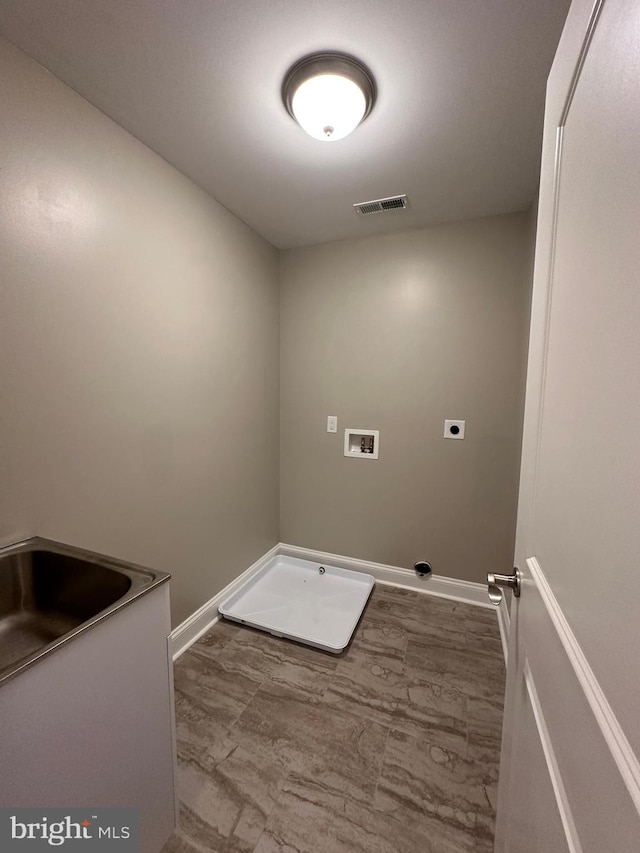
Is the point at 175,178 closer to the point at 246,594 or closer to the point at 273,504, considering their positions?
the point at 273,504

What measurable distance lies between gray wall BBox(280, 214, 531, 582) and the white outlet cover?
40 millimetres

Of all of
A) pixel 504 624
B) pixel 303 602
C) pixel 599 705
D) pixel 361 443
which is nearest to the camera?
pixel 599 705

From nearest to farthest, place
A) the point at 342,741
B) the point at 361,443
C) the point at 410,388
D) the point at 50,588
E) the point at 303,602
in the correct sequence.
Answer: the point at 50,588, the point at 342,741, the point at 303,602, the point at 410,388, the point at 361,443

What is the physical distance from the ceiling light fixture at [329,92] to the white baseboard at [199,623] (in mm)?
2361

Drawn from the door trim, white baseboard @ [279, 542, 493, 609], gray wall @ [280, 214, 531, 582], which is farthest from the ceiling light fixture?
white baseboard @ [279, 542, 493, 609]

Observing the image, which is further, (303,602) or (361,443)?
(361,443)

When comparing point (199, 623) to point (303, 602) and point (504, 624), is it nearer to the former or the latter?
point (303, 602)

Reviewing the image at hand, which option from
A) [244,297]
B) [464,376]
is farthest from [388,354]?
[244,297]

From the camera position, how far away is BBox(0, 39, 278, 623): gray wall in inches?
46.2

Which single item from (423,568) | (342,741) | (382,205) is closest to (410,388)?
(382,205)

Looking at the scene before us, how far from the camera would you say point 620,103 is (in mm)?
412

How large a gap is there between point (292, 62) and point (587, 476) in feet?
5.18

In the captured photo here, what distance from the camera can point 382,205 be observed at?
2020 mm

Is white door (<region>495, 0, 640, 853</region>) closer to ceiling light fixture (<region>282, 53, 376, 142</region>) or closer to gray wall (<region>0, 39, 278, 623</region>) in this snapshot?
ceiling light fixture (<region>282, 53, 376, 142</region>)
